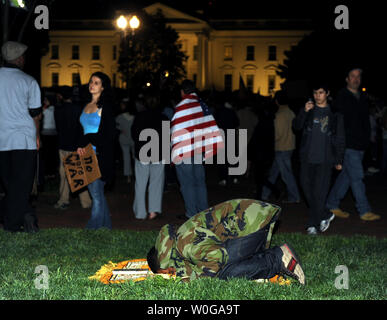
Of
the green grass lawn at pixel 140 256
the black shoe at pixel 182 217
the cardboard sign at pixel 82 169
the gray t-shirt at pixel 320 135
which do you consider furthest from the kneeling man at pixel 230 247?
the black shoe at pixel 182 217

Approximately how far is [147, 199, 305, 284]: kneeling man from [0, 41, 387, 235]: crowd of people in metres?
2.80

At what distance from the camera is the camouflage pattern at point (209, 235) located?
17.4 ft

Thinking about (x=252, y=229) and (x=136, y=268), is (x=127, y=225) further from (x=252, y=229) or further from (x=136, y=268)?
(x=252, y=229)

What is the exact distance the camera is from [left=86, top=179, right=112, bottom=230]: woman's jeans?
27.1 ft

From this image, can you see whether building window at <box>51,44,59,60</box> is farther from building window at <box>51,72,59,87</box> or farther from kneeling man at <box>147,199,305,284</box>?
kneeling man at <box>147,199,305,284</box>

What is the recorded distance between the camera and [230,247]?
5.35 metres

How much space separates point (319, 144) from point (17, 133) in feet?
12.2

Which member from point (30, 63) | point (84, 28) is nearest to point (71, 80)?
point (84, 28)

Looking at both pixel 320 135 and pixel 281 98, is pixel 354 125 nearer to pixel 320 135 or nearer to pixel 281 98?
pixel 320 135

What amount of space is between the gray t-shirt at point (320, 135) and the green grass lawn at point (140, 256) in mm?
1186

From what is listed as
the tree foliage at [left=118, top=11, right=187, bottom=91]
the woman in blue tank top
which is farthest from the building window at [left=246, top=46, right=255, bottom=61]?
the woman in blue tank top

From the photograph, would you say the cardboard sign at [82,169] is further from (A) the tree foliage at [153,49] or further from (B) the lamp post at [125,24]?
(A) the tree foliage at [153,49]

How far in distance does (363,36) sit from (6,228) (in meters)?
32.6

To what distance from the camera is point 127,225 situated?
377 inches
